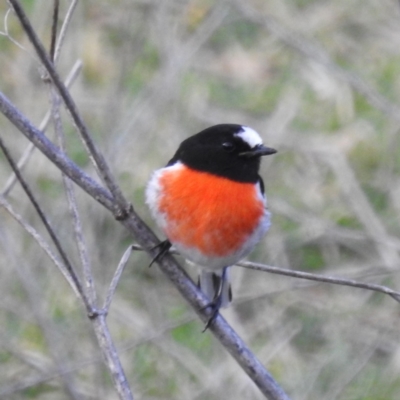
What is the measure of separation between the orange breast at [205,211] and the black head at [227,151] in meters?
0.06

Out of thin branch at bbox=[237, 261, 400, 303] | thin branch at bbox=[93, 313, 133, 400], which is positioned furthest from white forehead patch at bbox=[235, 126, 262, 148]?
thin branch at bbox=[93, 313, 133, 400]

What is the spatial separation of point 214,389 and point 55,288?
132 centimetres

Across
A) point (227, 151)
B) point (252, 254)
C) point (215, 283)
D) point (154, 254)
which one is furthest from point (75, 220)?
point (252, 254)

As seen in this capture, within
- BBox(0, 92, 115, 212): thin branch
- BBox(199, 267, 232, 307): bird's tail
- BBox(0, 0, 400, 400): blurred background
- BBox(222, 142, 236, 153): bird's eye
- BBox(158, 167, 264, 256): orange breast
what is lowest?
BBox(0, 0, 400, 400): blurred background

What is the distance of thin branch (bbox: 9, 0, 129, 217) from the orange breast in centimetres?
81

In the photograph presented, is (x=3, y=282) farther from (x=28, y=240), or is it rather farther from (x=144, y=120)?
(x=144, y=120)

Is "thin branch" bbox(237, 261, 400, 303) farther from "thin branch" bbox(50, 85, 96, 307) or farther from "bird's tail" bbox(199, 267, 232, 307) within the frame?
"bird's tail" bbox(199, 267, 232, 307)

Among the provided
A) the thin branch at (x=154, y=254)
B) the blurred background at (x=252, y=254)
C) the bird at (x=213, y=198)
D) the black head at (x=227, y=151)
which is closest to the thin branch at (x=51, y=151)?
the thin branch at (x=154, y=254)

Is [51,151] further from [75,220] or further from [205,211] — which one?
[205,211]

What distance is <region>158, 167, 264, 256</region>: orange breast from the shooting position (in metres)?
3.35

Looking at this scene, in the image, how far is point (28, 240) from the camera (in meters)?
5.40

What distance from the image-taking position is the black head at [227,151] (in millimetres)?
3502

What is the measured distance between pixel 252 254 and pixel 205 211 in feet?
8.80

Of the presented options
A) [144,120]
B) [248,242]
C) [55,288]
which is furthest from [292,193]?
[248,242]
